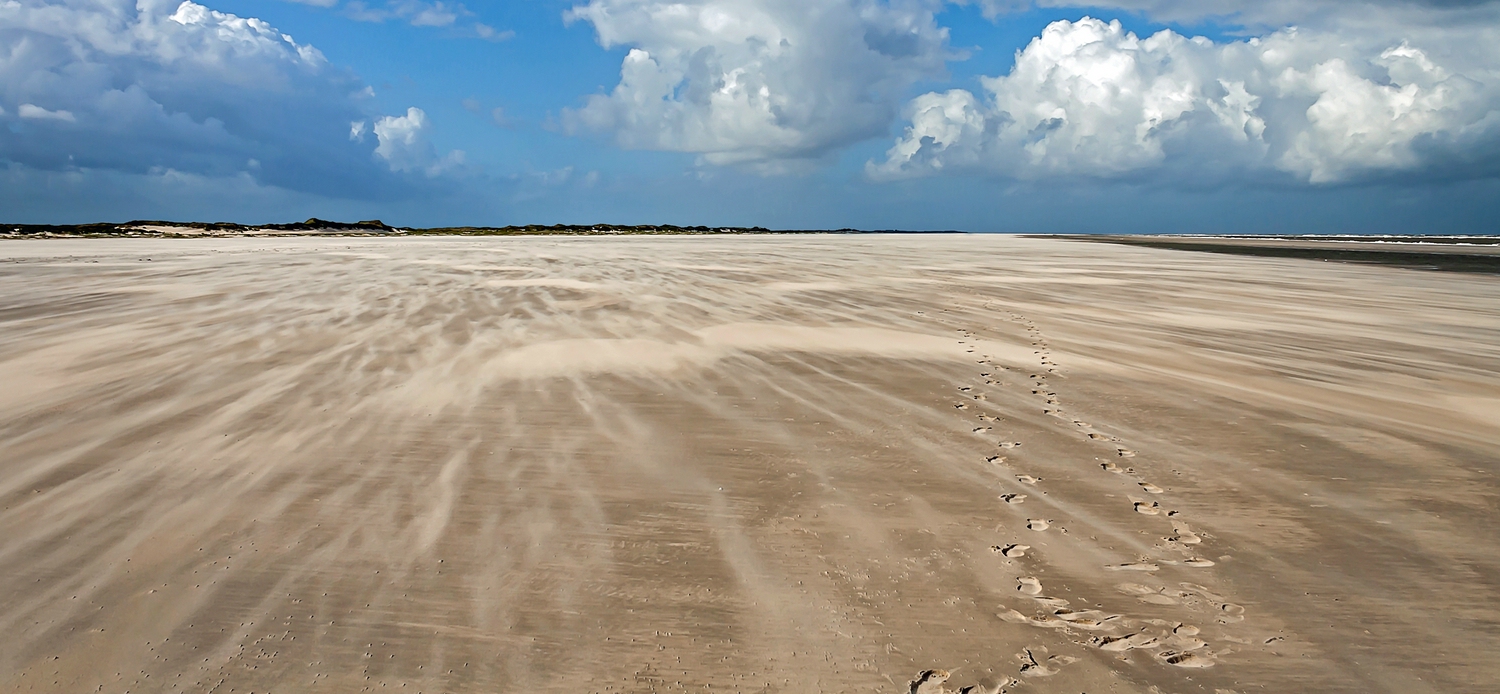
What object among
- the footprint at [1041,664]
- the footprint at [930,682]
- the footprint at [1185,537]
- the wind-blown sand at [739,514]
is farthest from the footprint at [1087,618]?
the footprint at [1185,537]

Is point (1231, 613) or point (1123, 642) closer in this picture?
point (1123, 642)

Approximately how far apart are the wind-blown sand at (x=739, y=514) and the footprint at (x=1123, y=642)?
0.01 meters

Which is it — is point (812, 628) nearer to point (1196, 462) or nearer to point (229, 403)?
point (1196, 462)

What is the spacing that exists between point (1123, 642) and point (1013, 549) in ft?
2.57

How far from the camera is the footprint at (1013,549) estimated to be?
3482 mm

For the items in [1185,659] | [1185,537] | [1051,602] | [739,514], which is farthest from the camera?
[739,514]

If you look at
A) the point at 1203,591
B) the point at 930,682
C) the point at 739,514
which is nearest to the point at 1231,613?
the point at 1203,591

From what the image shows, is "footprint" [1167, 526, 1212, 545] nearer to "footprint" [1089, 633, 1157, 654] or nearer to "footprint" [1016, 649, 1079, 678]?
"footprint" [1089, 633, 1157, 654]

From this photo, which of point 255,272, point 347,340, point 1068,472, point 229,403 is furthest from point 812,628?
point 255,272

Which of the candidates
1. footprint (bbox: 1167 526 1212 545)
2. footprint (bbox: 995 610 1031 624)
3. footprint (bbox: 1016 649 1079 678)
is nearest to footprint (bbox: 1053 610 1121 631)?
footprint (bbox: 995 610 1031 624)

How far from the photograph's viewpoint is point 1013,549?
11.6 feet

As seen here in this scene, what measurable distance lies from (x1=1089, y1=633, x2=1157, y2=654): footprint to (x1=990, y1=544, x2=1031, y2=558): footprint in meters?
0.69

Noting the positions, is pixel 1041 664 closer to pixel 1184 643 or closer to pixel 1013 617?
pixel 1013 617

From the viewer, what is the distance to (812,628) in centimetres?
287
